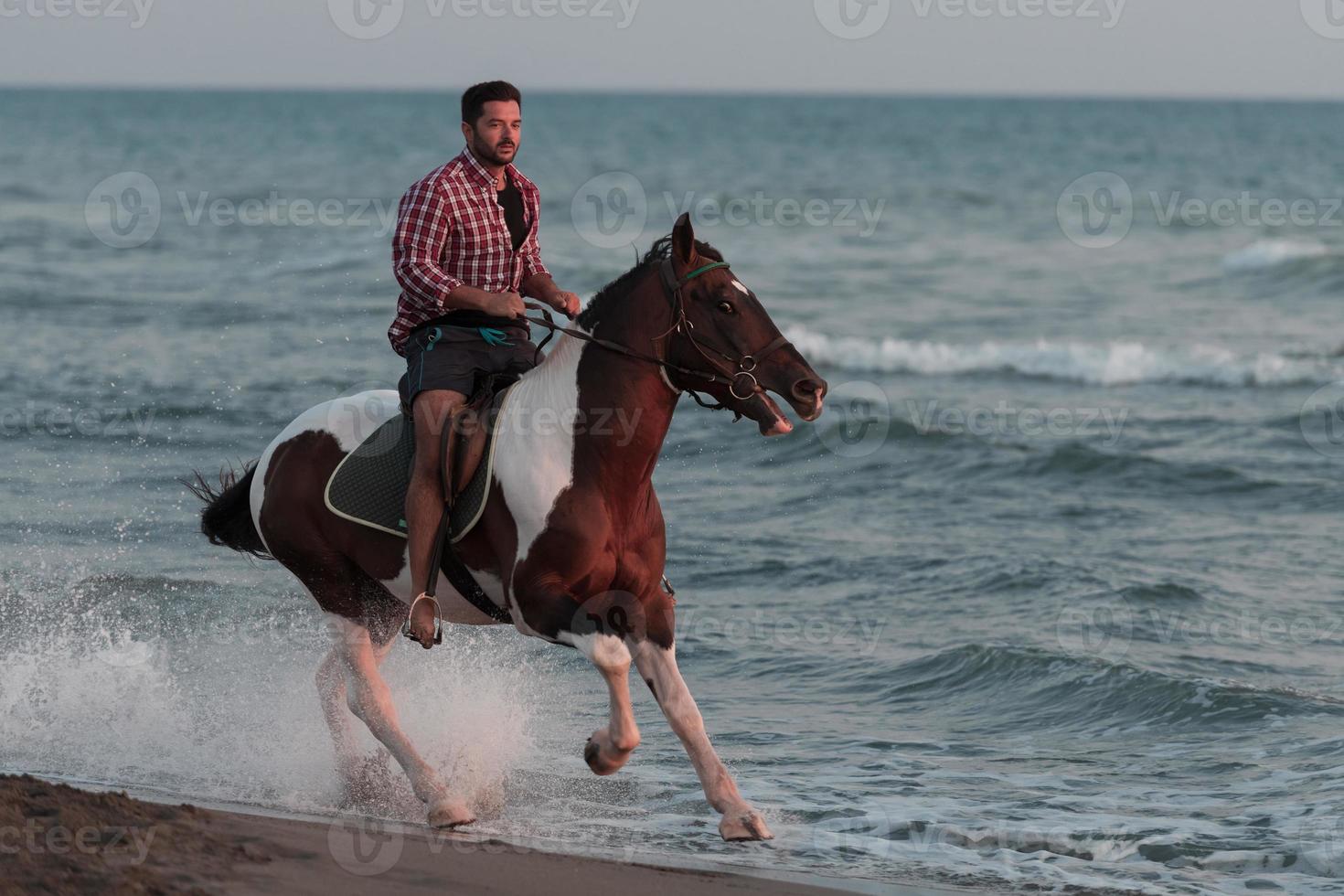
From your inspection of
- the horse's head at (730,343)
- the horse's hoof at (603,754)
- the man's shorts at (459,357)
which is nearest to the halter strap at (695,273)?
the horse's head at (730,343)

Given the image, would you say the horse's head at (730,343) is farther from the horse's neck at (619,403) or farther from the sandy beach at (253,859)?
the sandy beach at (253,859)

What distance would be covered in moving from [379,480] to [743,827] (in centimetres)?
209

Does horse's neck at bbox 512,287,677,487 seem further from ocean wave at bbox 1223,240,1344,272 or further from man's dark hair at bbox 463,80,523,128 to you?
ocean wave at bbox 1223,240,1344,272

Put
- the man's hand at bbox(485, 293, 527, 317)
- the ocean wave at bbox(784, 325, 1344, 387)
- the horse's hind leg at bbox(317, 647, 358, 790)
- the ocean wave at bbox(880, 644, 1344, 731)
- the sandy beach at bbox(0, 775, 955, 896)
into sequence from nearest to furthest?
the sandy beach at bbox(0, 775, 955, 896)
the man's hand at bbox(485, 293, 527, 317)
the horse's hind leg at bbox(317, 647, 358, 790)
the ocean wave at bbox(880, 644, 1344, 731)
the ocean wave at bbox(784, 325, 1344, 387)

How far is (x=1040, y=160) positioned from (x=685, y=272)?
72.8 m

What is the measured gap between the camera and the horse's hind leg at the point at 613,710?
19.7ft

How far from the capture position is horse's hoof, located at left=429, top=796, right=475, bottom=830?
6707mm

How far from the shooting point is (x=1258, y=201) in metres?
53.0

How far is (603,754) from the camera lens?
604cm

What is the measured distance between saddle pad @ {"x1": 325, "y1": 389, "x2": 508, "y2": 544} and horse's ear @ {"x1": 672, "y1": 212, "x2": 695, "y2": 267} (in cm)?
101

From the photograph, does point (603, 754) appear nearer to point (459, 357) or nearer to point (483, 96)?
point (459, 357)

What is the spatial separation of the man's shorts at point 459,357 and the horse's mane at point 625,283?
556mm

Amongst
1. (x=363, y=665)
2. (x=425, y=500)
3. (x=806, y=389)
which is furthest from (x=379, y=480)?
(x=806, y=389)

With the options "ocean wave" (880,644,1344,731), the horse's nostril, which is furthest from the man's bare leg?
"ocean wave" (880,644,1344,731)
